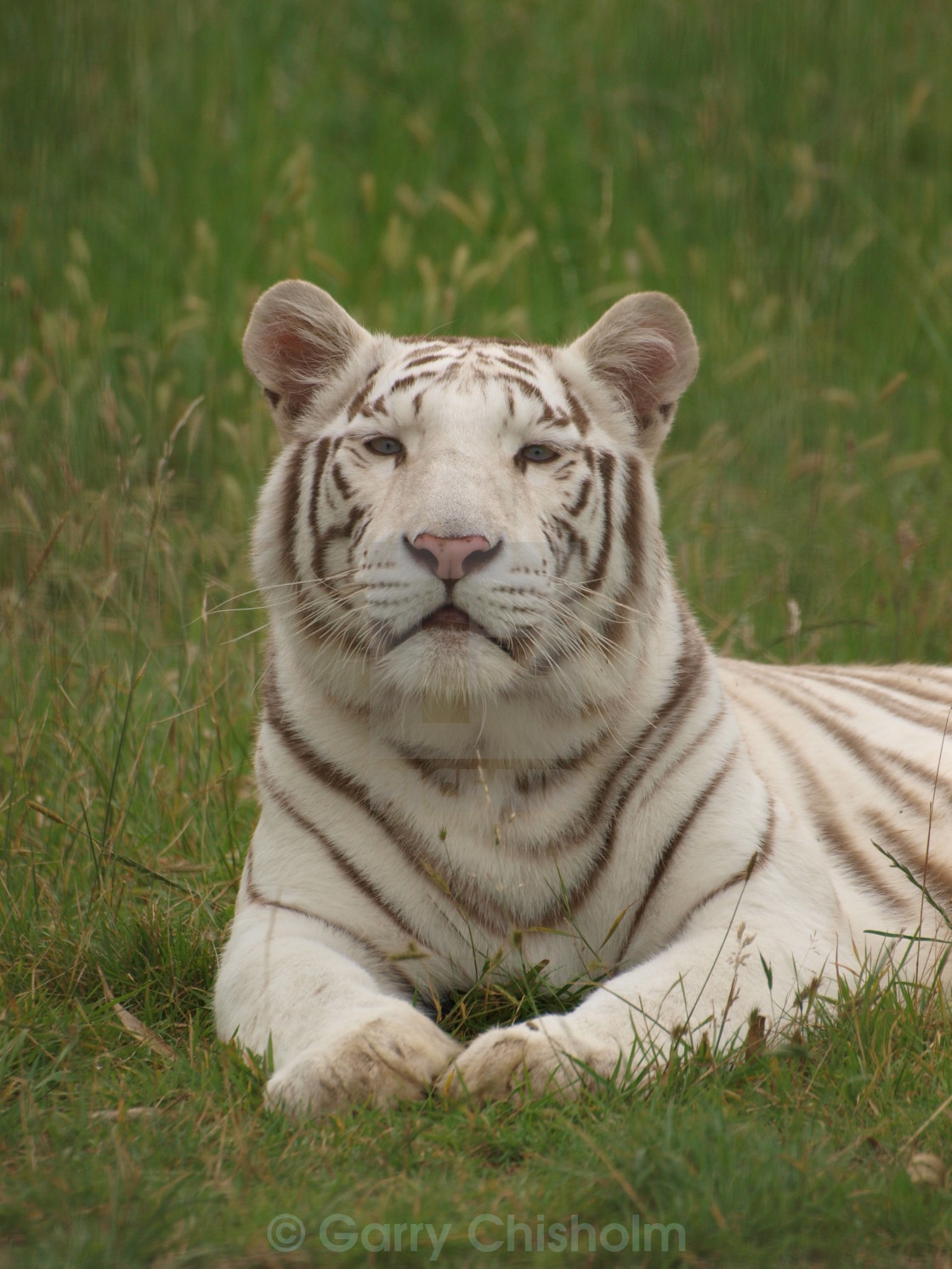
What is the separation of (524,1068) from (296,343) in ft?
5.02

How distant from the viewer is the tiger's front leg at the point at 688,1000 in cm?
217

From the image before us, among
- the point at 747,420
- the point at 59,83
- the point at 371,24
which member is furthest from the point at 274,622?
the point at 371,24

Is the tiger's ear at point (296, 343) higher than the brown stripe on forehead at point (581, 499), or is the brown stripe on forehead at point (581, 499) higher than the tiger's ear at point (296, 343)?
the tiger's ear at point (296, 343)

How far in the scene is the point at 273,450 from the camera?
4.71 metres

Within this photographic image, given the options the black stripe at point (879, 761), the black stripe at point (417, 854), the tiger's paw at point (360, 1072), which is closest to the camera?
the tiger's paw at point (360, 1072)

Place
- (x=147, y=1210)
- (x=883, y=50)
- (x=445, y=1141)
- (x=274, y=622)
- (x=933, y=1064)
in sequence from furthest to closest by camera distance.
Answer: (x=883, y=50) → (x=274, y=622) → (x=933, y=1064) → (x=445, y=1141) → (x=147, y=1210)

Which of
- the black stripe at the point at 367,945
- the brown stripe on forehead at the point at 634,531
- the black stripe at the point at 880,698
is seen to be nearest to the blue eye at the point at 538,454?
the brown stripe on forehead at the point at 634,531

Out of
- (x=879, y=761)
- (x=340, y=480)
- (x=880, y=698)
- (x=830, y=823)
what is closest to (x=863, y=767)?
(x=879, y=761)

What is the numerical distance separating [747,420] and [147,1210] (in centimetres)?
420

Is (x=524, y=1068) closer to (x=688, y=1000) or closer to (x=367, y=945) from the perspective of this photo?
(x=688, y=1000)

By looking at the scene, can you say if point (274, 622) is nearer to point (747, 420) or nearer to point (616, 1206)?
point (616, 1206)

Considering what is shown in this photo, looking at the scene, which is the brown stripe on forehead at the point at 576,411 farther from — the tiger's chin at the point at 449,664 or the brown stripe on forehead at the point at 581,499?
the tiger's chin at the point at 449,664

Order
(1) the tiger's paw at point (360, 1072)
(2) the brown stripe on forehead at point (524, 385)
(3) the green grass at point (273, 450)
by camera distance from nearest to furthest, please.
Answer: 1. (3) the green grass at point (273, 450)
2. (1) the tiger's paw at point (360, 1072)
3. (2) the brown stripe on forehead at point (524, 385)

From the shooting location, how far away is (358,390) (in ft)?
9.18
